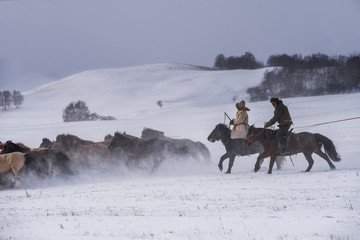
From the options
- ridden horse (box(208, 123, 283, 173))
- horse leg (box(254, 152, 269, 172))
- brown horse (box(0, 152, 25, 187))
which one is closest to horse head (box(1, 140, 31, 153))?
brown horse (box(0, 152, 25, 187))

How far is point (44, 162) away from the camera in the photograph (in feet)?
39.6

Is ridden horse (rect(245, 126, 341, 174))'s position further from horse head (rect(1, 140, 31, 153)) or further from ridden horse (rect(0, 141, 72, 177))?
horse head (rect(1, 140, 31, 153))

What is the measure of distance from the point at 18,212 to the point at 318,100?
48.6 m

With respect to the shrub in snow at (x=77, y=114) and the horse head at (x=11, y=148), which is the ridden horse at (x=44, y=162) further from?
the shrub in snow at (x=77, y=114)

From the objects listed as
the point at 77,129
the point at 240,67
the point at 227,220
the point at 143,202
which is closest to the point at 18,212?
the point at 143,202

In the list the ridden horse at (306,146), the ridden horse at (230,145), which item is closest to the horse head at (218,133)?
the ridden horse at (230,145)

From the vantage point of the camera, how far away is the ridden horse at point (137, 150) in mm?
14055

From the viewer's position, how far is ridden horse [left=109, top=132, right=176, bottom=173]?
46.1 ft

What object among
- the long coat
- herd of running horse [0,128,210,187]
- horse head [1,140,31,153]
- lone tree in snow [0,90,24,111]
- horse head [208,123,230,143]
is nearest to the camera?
herd of running horse [0,128,210,187]

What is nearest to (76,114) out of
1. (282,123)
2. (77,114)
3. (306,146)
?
(77,114)

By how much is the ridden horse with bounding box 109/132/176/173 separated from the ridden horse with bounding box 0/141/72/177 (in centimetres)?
201

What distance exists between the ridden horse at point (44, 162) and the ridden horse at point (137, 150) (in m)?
2.01

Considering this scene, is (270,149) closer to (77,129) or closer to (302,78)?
(77,129)

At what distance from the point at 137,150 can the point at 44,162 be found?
3305mm
